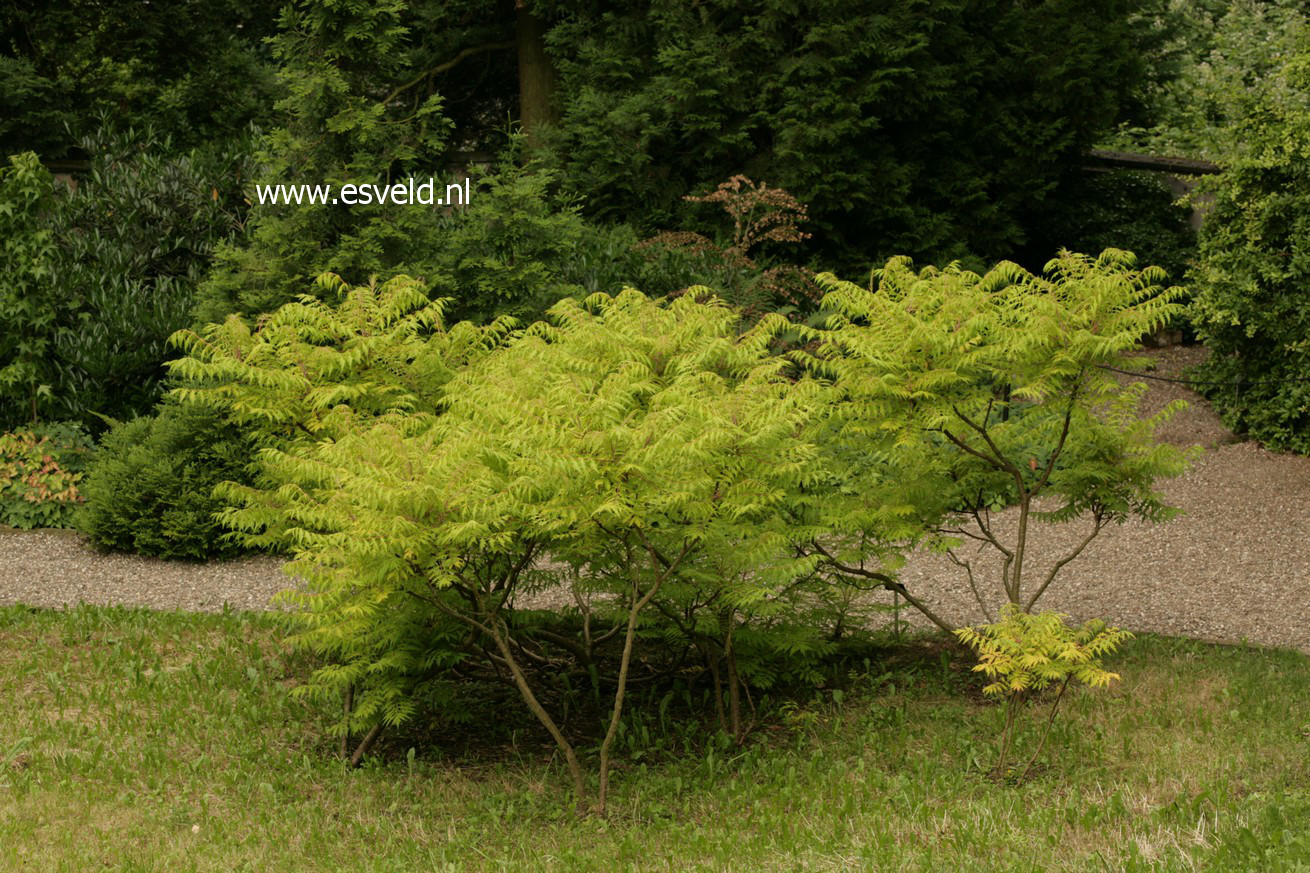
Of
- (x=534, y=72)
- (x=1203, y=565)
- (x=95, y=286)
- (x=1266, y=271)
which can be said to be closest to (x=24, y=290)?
(x=95, y=286)

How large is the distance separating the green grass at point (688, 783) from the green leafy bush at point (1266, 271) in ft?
18.0

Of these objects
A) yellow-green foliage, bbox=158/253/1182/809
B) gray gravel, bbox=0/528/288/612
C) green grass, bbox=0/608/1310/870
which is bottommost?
green grass, bbox=0/608/1310/870

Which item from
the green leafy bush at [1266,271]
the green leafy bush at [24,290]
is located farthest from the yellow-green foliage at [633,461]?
the green leafy bush at [1266,271]

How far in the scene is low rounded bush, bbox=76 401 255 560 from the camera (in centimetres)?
975

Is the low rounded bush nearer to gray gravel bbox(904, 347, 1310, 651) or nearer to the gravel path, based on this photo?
the gravel path

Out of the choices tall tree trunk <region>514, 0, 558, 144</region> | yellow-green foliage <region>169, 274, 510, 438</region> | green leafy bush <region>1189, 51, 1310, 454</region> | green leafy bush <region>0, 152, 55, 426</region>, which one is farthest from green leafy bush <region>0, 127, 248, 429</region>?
green leafy bush <region>1189, 51, 1310, 454</region>

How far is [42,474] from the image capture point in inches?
425

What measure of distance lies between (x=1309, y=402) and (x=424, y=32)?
1182 centimetres

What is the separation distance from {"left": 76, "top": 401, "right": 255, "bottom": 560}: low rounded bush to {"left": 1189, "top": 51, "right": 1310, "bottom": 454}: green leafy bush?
30.1 ft

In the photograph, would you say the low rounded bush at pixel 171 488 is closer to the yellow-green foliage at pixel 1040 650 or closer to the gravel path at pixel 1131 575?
the gravel path at pixel 1131 575

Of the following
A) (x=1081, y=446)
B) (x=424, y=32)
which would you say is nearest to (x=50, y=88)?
(x=424, y=32)

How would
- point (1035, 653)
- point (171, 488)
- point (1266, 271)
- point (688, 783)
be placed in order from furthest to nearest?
point (1266, 271) < point (171, 488) < point (688, 783) < point (1035, 653)

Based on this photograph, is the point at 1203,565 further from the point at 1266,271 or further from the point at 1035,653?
the point at 1035,653

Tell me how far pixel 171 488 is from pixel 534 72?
9.06 meters
